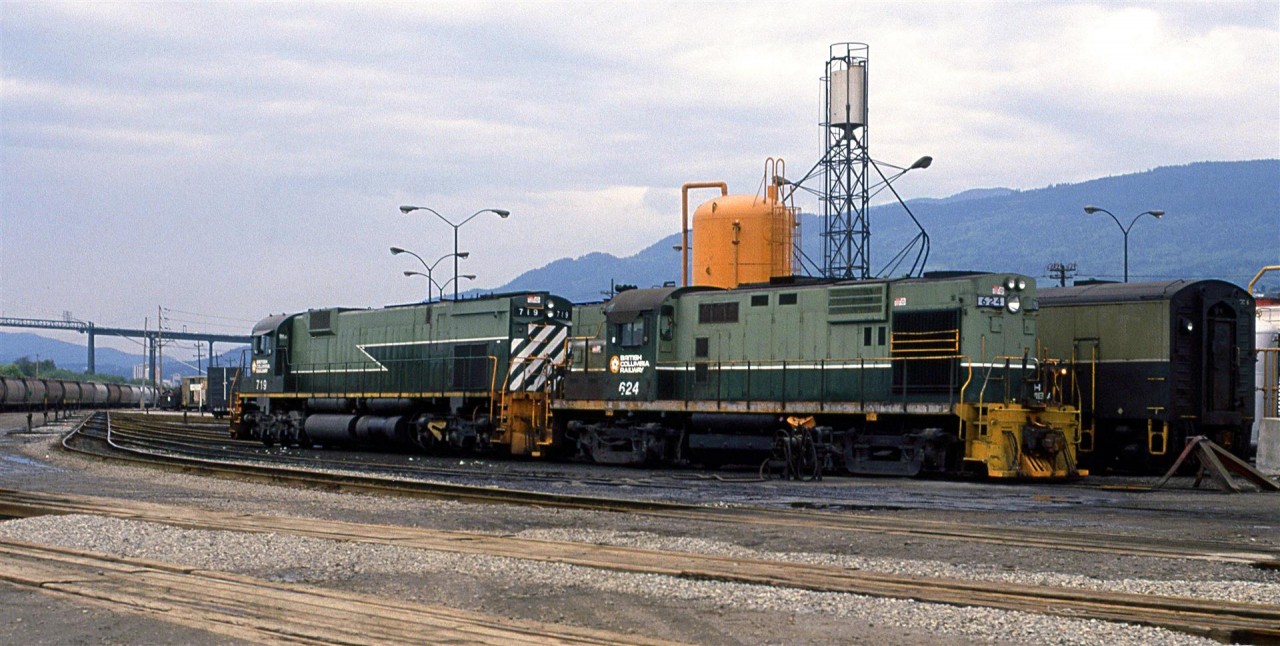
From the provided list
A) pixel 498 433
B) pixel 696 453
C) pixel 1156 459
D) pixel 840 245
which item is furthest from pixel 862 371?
pixel 840 245

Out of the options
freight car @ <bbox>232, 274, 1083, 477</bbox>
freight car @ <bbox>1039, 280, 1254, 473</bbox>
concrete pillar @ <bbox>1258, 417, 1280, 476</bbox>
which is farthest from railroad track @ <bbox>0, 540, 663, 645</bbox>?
concrete pillar @ <bbox>1258, 417, 1280, 476</bbox>

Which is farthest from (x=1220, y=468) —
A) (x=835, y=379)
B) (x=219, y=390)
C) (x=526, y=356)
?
(x=219, y=390)

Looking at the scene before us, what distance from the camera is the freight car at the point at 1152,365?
947 inches

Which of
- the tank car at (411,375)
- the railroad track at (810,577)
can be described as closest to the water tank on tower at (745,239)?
the tank car at (411,375)

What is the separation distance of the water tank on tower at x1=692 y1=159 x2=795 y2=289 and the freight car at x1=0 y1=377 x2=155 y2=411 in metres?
36.9

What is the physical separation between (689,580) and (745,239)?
23.4 meters

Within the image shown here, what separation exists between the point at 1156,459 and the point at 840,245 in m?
27.5

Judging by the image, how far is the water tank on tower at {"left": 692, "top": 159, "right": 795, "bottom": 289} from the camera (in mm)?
32062

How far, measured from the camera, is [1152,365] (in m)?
24.0

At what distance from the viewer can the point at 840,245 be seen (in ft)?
170

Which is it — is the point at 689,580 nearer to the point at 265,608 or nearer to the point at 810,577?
the point at 810,577

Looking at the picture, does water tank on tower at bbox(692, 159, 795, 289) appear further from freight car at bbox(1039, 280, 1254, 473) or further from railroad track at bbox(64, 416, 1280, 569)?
railroad track at bbox(64, 416, 1280, 569)

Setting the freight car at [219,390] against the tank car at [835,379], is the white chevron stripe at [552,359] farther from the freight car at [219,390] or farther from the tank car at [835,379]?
the freight car at [219,390]

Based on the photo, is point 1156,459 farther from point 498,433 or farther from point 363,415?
point 363,415
